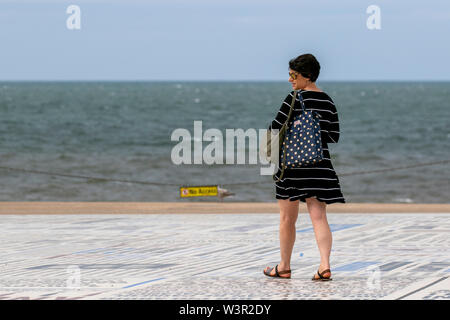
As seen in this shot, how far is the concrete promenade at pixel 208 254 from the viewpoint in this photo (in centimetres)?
622

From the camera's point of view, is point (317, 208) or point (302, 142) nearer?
point (302, 142)

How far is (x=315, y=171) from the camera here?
6512mm

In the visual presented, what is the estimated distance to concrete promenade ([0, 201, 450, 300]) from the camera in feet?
20.4

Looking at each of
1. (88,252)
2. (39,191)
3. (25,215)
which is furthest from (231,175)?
(88,252)

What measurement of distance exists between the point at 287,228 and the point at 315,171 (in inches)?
20.8

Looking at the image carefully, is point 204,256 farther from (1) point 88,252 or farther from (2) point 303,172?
(2) point 303,172

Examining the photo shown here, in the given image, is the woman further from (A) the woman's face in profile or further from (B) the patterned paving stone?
(B) the patterned paving stone

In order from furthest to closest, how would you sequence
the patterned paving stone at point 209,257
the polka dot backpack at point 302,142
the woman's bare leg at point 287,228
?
1. the woman's bare leg at point 287,228
2. the polka dot backpack at point 302,142
3. the patterned paving stone at point 209,257

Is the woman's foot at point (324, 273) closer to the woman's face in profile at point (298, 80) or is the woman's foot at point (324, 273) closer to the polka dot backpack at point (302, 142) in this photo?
the polka dot backpack at point (302, 142)

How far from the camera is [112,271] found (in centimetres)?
708

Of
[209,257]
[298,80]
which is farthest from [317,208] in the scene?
[209,257]

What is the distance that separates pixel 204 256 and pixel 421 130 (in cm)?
4547

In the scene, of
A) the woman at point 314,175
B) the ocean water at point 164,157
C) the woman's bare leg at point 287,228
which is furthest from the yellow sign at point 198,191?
the woman at point 314,175

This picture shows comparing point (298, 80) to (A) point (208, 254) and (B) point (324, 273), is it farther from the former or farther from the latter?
(A) point (208, 254)
